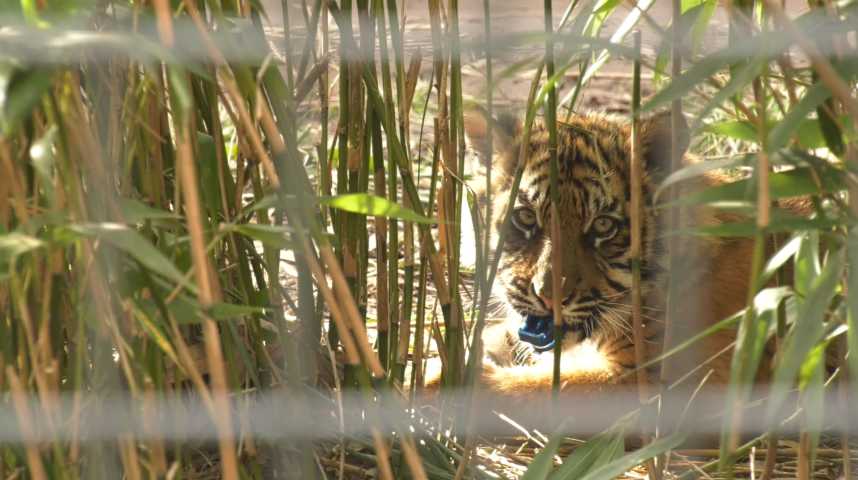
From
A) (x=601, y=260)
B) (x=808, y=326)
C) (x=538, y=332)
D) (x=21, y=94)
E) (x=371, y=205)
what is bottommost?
(x=538, y=332)

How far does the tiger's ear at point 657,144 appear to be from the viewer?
1.79 metres

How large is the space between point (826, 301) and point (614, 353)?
107 cm

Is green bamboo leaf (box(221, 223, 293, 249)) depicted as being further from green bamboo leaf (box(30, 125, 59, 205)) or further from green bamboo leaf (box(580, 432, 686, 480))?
green bamboo leaf (box(580, 432, 686, 480))

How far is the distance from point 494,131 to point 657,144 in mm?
315

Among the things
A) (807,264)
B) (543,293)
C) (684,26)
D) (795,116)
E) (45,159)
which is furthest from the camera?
(543,293)

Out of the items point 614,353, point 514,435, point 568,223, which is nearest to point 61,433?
point 514,435

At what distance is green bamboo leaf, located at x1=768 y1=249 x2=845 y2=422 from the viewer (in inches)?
37.0

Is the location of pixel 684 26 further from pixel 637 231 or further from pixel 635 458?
pixel 635 458

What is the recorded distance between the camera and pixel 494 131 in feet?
6.66

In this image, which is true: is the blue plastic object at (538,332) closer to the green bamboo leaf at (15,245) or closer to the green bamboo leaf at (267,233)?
the green bamboo leaf at (267,233)

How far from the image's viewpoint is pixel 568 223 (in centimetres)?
190

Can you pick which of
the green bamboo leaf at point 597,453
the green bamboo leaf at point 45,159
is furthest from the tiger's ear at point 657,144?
the green bamboo leaf at point 45,159

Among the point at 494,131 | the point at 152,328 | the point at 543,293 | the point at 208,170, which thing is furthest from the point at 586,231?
the point at 152,328

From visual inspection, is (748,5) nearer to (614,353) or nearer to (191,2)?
(191,2)
